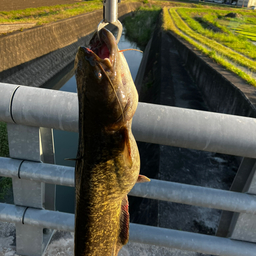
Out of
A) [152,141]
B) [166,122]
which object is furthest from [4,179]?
[166,122]

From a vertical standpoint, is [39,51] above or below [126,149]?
below

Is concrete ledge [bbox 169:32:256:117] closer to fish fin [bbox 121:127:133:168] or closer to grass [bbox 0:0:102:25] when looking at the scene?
fish fin [bbox 121:127:133:168]

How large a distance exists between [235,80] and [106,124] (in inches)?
276

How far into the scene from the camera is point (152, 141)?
1.41 m

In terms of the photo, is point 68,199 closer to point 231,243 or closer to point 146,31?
point 231,243

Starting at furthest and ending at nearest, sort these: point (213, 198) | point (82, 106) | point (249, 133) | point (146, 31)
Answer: point (146, 31) < point (213, 198) < point (249, 133) < point (82, 106)

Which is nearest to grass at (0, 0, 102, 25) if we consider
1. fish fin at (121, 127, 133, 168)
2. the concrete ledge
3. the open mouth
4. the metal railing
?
the concrete ledge

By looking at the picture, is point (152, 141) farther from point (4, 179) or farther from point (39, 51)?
point (39, 51)

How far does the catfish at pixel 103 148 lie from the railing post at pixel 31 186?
876mm

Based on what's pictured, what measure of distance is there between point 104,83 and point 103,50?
0.47ft

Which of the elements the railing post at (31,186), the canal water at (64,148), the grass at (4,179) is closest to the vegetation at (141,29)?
the canal water at (64,148)

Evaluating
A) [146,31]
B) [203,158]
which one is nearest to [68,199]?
[203,158]

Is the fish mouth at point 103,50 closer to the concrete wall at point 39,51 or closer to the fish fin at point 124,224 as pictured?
the fish fin at point 124,224

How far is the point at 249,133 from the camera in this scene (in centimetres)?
134
